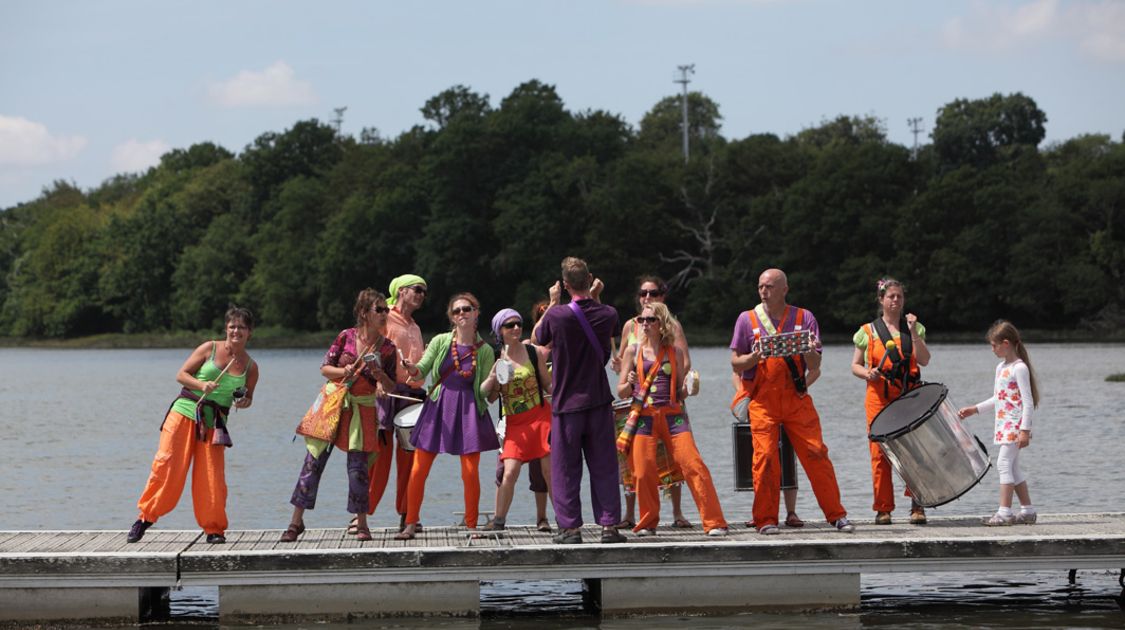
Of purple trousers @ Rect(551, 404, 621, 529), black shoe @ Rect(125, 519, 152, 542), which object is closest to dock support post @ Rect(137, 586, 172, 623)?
black shoe @ Rect(125, 519, 152, 542)

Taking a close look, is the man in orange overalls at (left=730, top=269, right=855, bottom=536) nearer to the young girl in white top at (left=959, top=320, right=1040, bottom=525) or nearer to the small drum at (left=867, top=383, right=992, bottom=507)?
the small drum at (left=867, top=383, right=992, bottom=507)

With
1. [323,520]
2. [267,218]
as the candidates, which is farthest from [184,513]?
[267,218]

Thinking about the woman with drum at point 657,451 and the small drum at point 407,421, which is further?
the woman with drum at point 657,451

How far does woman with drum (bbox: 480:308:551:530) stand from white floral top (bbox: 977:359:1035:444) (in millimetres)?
3204

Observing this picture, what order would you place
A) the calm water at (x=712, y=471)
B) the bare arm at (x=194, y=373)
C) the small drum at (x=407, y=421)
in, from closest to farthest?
the bare arm at (x=194, y=373) < the small drum at (x=407, y=421) < the calm water at (x=712, y=471)

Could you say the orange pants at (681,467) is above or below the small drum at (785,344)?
below

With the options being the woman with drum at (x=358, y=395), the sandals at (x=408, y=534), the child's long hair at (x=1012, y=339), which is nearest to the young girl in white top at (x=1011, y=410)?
the child's long hair at (x=1012, y=339)

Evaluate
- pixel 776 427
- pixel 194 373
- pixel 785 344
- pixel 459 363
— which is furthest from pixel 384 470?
pixel 785 344

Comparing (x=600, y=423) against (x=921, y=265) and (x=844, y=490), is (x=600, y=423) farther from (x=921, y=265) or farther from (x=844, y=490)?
(x=921, y=265)

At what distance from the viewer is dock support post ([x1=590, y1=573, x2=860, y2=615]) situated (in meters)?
10.8

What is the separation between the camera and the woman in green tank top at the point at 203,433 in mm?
10969

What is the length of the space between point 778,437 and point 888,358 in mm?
987

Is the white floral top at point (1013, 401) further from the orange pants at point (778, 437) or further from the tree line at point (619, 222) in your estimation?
the tree line at point (619, 222)

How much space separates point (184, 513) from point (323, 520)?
6.48ft
